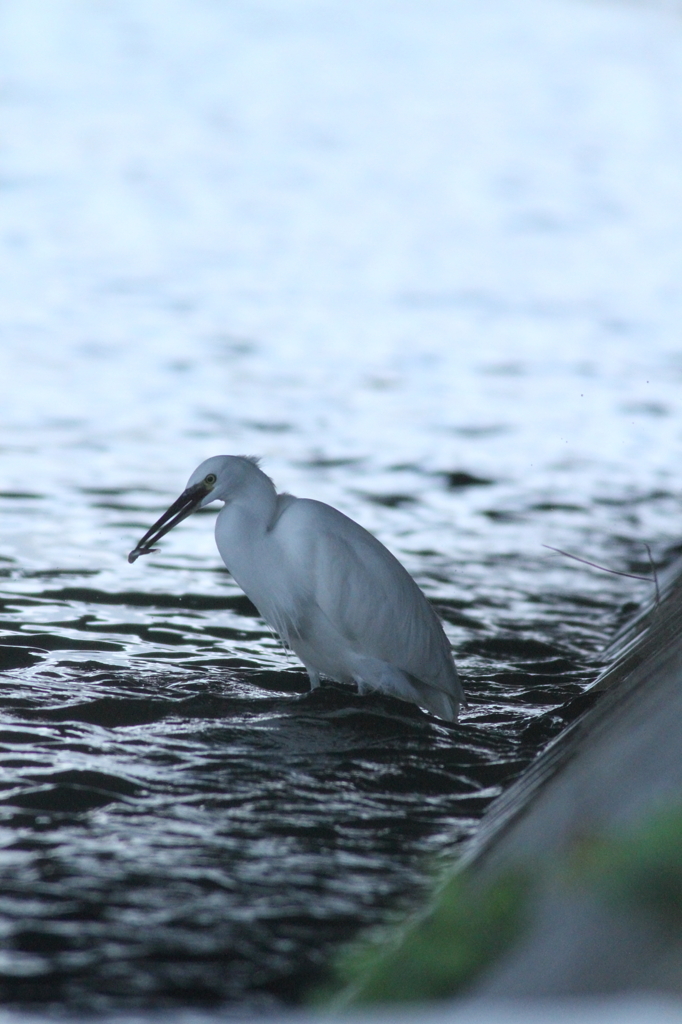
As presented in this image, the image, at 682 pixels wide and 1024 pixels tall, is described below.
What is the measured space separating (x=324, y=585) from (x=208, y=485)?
0.53m

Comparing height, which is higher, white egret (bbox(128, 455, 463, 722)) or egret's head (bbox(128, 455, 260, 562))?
egret's head (bbox(128, 455, 260, 562))

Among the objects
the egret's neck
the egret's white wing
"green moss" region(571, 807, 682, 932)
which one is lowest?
the egret's white wing

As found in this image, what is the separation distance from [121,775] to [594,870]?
190 centimetres

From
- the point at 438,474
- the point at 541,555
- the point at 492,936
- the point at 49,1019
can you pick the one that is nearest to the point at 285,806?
the point at 49,1019

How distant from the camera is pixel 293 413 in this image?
349 inches

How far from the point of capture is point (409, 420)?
884cm

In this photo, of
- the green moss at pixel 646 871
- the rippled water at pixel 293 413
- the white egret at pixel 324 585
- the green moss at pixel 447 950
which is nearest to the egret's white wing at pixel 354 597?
the white egret at pixel 324 585

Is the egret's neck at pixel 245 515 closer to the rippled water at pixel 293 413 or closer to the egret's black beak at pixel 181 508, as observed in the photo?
the egret's black beak at pixel 181 508

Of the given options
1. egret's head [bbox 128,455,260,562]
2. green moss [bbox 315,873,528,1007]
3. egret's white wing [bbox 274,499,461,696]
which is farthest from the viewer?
egret's white wing [bbox 274,499,461,696]

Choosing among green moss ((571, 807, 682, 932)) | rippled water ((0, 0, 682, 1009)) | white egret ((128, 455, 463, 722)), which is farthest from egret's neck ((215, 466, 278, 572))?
green moss ((571, 807, 682, 932))

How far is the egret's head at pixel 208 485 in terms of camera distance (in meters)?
4.48

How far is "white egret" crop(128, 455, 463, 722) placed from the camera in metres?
4.55

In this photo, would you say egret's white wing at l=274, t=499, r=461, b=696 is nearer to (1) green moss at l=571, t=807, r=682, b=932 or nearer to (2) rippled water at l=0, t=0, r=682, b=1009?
(2) rippled water at l=0, t=0, r=682, b=1009

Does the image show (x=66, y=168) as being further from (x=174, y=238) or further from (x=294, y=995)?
(x=294, y=995)
